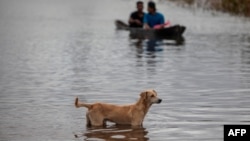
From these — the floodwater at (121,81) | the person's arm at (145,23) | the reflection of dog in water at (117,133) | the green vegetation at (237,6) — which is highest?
the green vegetation at (237,6)

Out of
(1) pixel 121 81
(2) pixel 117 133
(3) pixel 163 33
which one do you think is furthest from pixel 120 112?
(3) pixel 163 33

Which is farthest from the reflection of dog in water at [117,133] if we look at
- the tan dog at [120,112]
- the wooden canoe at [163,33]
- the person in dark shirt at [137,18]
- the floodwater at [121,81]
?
the person in dark shirt at [137,18]

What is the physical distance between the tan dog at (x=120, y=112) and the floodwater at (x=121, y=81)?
132 millimetres

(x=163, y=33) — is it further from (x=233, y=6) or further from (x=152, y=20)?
(x=233, y=6)

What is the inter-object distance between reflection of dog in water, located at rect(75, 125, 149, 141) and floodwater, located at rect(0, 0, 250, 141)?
0.01m

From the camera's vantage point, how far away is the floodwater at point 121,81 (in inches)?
501

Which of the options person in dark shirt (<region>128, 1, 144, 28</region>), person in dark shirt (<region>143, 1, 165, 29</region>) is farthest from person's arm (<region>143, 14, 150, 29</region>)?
person in dark shirt (<region>128, 1, 144, 28</region>)

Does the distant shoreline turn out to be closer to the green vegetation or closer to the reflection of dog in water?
the green vegetation

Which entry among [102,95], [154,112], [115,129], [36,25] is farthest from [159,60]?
[36,25]

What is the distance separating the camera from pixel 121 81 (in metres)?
18.5

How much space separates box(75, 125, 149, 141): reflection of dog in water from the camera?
12102 mm

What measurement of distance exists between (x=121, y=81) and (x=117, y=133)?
6140 millimetres

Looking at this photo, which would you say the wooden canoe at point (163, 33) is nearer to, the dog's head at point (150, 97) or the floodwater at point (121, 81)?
the floodwater at point (121, 81)

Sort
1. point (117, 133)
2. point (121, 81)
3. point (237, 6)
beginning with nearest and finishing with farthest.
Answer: point (117, 133), point (121, 81), point (237, 6)
